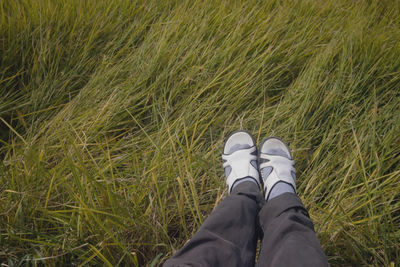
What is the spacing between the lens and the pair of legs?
2.18ft

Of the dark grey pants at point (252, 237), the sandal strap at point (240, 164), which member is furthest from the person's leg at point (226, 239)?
the sandal strap at point (240, 164)

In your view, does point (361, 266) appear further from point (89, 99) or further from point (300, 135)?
point (89, 99)

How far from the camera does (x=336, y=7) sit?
1511 mm

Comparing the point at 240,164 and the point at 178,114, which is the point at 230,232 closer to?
the point at 240,164

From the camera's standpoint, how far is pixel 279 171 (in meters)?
1.02

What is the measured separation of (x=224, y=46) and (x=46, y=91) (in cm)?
98

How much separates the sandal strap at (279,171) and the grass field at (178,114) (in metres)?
0.06

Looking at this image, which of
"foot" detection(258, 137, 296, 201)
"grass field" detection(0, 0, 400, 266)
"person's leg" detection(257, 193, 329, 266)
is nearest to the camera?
"person's leg" detection(257, 193, 329, 266)

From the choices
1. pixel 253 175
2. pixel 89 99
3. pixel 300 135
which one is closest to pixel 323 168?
pixel 300 135

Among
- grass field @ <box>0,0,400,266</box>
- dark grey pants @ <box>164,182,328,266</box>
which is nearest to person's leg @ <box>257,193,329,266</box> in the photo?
dark grey pants @ <box>164,182,328,266</box>

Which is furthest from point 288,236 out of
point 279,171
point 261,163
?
point 261,163

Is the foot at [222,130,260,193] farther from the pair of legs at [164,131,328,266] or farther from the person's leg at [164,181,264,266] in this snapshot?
the person's leg at [164,181,264,266]

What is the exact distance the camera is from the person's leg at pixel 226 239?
673mm

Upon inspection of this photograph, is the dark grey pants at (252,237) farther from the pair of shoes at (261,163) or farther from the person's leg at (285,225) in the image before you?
the pair of shoes at (261,163)
